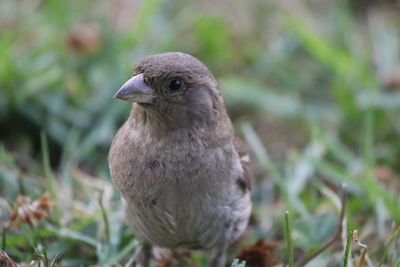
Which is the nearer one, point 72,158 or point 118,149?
point 118,149

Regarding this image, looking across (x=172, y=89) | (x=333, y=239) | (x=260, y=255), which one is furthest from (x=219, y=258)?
(x=172, y=89)

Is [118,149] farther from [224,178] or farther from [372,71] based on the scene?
[372,71]

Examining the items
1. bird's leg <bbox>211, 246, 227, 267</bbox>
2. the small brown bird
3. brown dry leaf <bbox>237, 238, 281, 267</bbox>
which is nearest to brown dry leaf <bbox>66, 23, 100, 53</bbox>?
the small brown bird

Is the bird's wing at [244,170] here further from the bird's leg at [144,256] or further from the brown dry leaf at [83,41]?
the brown dry leaf at [83,41]

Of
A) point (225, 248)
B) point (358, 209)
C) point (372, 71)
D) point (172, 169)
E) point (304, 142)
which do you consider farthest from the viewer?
point (372, 71)

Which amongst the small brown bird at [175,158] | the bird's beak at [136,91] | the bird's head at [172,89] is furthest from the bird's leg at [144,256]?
the bird's beak at [136,91]

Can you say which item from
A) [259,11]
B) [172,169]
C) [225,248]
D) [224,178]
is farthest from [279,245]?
[259,11]

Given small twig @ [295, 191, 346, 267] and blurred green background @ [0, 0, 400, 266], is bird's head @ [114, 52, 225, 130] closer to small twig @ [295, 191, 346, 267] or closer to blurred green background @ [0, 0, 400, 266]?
blurred green background @ [0, 0, 400, 266]
